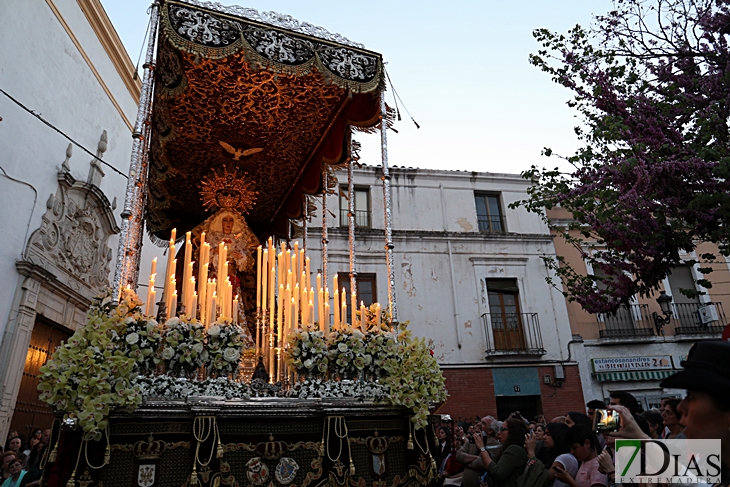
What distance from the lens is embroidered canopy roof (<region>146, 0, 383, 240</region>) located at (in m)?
4.33

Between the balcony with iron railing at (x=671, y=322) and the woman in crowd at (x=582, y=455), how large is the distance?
403 inches

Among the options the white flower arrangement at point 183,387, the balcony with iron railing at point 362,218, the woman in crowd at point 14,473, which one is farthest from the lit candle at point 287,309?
the balcony with iron railing at point 362,218

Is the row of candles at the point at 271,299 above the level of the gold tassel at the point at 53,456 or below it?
above

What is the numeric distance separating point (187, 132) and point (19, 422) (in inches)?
193

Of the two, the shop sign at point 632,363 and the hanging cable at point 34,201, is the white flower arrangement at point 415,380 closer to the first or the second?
the hanging cable at point 34,201

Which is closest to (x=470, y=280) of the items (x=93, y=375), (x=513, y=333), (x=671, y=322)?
(x=513, y=333)

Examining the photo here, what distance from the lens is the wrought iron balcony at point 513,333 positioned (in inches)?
481

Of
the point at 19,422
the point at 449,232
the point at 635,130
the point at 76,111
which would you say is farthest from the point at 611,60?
the point at 19,422

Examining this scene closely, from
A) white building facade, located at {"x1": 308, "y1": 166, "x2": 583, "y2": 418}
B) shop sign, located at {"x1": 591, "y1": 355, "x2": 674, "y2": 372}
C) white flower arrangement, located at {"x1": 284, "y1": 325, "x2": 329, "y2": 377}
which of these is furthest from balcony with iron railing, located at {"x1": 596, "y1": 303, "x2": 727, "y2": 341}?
white flower arrangement, located at {"x1": 284, "y1": 325, "x2": 329, "y2": 377}

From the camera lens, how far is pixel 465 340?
12.4m

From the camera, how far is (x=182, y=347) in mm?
3422

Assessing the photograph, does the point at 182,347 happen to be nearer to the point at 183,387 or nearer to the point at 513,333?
the point at 183,387

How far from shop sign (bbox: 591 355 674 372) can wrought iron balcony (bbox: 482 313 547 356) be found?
150 centimetres

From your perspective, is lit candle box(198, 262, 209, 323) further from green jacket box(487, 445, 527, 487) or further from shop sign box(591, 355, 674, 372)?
shop sign box(591, 355, 674, 372)
